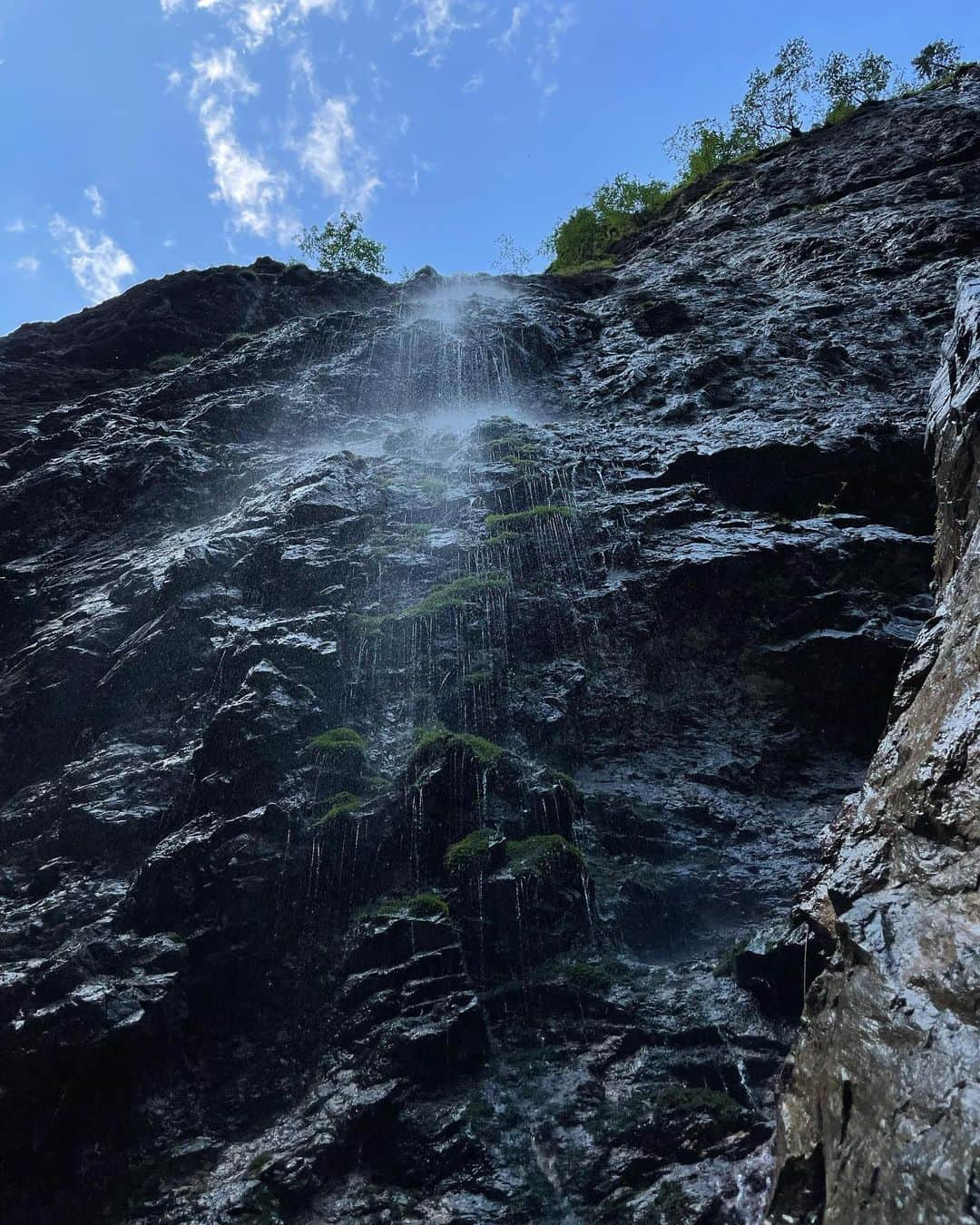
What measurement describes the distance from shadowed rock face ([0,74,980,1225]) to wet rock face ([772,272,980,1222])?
39mm

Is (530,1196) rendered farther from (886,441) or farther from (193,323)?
(193,323)

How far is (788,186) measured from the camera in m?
27.6

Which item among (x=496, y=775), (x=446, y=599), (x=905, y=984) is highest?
(x=446, y=599)

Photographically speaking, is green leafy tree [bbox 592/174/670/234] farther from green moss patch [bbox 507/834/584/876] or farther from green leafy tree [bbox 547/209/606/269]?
green moss patch [bbox 507/834/584/876]

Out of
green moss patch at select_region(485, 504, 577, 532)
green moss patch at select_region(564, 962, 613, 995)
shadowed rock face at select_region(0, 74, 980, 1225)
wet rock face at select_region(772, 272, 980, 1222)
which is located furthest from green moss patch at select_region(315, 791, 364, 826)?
green moss patch at select_region(485, 504, 577, 532)

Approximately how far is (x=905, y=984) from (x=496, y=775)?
20.7 ft

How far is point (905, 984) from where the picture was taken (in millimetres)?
4422

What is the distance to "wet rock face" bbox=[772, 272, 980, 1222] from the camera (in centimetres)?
365

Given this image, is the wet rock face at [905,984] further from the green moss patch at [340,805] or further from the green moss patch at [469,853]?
the green moss patch at [340,805]

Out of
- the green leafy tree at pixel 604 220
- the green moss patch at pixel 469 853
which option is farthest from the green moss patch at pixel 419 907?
the green leafy tree at pixel 604 220

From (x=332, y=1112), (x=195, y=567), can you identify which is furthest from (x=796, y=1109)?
(x=195, y=567)

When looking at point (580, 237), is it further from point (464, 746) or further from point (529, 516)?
point (464, 746)

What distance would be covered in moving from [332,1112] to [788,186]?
30.3 m

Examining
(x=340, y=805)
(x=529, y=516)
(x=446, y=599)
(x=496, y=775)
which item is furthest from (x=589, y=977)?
(x=529, y=516)
